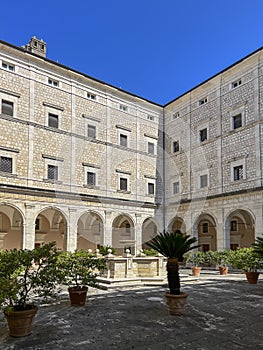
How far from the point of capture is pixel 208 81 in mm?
25500

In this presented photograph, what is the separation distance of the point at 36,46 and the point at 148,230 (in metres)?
17.7

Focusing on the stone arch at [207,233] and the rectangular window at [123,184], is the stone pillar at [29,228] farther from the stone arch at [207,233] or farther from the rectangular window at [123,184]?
the stone arch at [207,233]

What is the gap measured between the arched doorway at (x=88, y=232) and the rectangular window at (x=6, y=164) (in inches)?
320

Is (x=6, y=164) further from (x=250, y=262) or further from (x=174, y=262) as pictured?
(x=174, y=262)

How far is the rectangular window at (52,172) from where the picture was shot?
22266 mm

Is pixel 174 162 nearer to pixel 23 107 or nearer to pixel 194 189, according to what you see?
pixel 194 189

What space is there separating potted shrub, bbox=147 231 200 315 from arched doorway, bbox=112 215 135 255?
17537 millimetres

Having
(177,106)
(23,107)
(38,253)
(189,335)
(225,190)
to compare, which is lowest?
(189,335)

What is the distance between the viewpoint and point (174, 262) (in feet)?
28.5

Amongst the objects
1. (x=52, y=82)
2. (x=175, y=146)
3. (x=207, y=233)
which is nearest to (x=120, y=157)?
(x=175, y=146)

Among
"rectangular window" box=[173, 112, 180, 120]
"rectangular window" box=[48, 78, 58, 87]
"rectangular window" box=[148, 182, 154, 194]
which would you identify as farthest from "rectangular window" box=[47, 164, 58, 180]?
"rectangular window" box=[173, 112, 180, 120]

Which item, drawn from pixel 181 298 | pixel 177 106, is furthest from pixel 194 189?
pixel 181 298

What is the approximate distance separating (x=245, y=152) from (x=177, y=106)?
8.60 m

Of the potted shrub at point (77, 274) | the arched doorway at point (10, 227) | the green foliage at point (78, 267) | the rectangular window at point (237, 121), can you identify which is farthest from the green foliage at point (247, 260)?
the arched doorway at point (10, 227)
